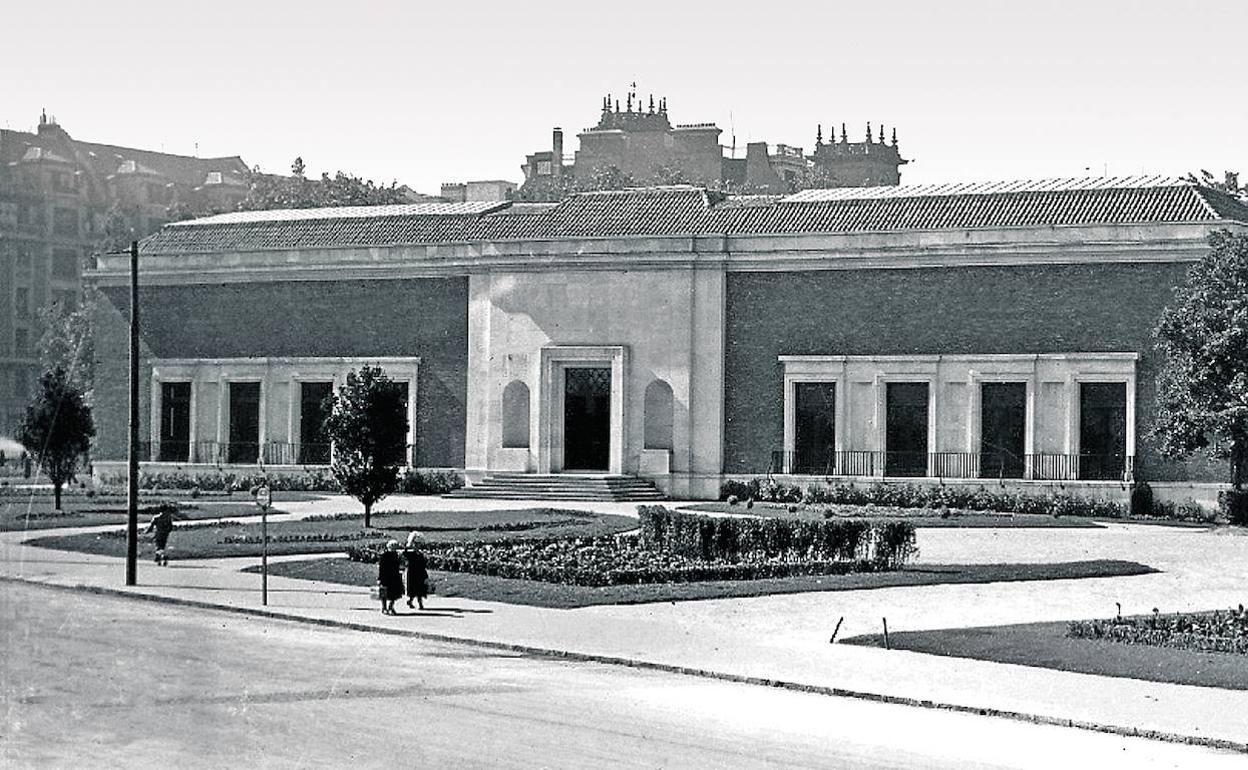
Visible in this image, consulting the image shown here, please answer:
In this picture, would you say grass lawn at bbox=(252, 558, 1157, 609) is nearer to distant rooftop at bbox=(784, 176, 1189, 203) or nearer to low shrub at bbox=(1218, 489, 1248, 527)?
low shrub at bbox=(1218, 489, 1248, 527)

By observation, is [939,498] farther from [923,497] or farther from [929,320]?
[929,320]

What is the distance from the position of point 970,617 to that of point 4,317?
20.1 meters

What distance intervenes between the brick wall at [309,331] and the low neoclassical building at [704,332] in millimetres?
85

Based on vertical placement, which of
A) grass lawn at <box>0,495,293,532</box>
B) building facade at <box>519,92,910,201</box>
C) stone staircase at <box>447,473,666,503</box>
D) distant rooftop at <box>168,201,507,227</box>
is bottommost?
grass lawn at <box>0,495,293,532</box>

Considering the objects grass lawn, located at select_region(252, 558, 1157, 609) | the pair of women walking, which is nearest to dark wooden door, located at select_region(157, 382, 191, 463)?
grass lawn, located at select_region(252, 558, 1157, 609)

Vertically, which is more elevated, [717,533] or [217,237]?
[217,237]

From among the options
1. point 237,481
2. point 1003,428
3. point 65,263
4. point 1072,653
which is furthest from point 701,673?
point 237,481

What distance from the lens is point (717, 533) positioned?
3469 centimetres

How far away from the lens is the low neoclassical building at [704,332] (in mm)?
53438

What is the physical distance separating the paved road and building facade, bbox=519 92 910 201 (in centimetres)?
9790

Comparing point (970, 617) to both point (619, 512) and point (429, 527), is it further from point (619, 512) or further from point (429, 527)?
point (619, 512)

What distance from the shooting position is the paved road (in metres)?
15.6

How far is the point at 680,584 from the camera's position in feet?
104

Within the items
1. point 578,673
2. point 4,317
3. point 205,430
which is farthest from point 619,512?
point 4,317
